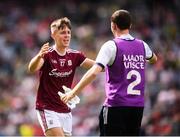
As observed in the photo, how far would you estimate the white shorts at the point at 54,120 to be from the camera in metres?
9.50

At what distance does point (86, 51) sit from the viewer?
1956 centimetres

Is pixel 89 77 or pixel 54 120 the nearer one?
pixel 89 77

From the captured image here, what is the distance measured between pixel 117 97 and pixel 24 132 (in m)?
8.74

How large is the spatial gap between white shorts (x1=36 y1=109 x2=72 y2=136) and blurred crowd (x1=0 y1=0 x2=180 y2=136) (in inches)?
216

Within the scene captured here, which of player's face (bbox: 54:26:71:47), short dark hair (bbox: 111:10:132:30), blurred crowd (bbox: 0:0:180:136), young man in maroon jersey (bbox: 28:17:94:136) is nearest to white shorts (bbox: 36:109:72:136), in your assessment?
young man in maroon jersey (bbox: 28:17:94:136)

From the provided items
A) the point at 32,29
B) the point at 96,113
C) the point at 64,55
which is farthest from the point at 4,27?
the point at 64,55

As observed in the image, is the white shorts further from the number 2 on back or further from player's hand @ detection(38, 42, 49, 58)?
the number 2 on back

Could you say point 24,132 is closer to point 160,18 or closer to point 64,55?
point 160,18

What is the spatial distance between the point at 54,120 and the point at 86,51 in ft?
33.2

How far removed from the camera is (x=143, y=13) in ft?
68.1

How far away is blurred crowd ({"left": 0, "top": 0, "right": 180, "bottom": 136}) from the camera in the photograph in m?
16.0

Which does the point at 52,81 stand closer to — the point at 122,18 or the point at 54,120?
the point at 54,120

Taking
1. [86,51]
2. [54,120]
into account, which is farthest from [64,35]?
[86,51]

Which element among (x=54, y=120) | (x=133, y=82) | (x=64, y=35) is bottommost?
(x=54, y=120)
